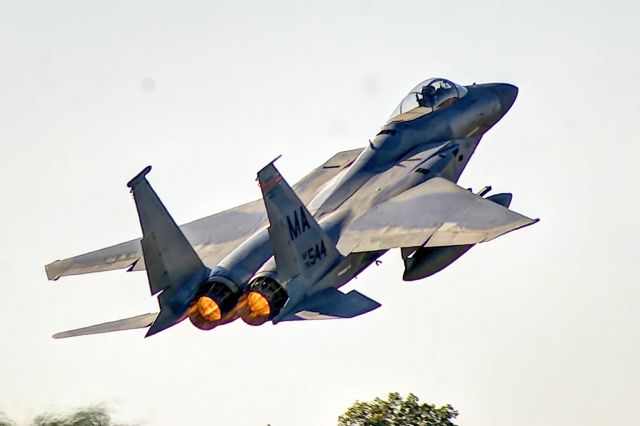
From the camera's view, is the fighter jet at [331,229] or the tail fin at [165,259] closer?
the tail fin at [165,259]

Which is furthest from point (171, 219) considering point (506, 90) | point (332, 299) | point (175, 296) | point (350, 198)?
point (506, 90)

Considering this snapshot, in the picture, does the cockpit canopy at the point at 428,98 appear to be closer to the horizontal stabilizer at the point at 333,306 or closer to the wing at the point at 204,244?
the wing at the point at 204,244

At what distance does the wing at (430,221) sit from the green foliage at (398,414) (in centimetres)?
503

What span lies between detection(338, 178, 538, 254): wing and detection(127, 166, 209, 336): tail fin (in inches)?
158

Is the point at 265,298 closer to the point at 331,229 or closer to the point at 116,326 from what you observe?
the point at 116,326

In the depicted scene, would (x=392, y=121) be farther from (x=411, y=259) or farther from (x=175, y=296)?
(x=175, y=296)

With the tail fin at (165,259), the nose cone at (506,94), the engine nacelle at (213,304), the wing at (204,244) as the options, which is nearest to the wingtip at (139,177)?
the tail fin at (165,259)

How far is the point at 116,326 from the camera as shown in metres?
37.2

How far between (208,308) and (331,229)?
426cm

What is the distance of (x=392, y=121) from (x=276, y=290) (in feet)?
28.8

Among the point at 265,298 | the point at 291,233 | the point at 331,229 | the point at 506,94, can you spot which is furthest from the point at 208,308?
the point at 506,94

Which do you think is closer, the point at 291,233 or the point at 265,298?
the point at 291,233

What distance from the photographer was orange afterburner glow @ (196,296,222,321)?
121 feet

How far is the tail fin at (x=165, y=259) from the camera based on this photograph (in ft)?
116
